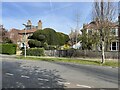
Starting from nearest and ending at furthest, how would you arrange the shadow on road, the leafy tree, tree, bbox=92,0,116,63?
the shadow on road, tree, bbox=92,0,116,63, the leafy tree

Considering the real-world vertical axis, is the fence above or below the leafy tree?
below

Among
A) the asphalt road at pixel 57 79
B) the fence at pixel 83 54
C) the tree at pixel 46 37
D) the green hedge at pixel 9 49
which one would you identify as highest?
the tree at pixel 46 37

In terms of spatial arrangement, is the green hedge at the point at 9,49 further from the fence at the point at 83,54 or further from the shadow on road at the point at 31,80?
the shadow on road at the point at 31,80

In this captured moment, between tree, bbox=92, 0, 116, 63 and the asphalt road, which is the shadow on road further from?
tree, bbox=92, 0, 116, 63

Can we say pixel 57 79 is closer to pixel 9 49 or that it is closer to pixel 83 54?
pixel 83 54

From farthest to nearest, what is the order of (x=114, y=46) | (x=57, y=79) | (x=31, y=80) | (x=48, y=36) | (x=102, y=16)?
1. (x=48, y=36)
2. (x=114, y=46)
3. (x=102, y=16)
4. (x=57, y=79)
5. (x=31, y=80)

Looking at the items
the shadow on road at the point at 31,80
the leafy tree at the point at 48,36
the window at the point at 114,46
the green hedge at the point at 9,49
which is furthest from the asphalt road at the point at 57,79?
the leafy tree at the point at 48,36

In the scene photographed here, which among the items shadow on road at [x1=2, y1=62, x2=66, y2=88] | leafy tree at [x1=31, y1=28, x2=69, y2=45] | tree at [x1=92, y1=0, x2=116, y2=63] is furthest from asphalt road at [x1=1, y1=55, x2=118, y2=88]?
leafy tree at [x1=31, y1=28, x2=69, y2=45]

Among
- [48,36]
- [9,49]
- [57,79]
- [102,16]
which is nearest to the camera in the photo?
[57,79]

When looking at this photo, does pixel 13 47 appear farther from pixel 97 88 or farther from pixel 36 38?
pixel 97 88

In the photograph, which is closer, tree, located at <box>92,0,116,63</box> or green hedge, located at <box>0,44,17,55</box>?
tree, located at <box>92,0,116,63</box>

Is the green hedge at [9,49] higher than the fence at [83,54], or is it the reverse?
the green hedge at [9,49]

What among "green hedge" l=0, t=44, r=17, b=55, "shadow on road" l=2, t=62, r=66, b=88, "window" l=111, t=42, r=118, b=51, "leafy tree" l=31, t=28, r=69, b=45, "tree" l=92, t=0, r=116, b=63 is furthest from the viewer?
"leafy tree" l=31, t=28, r=69, b=45

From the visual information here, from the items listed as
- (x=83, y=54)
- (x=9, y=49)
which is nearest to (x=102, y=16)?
(x=83, y=54)
